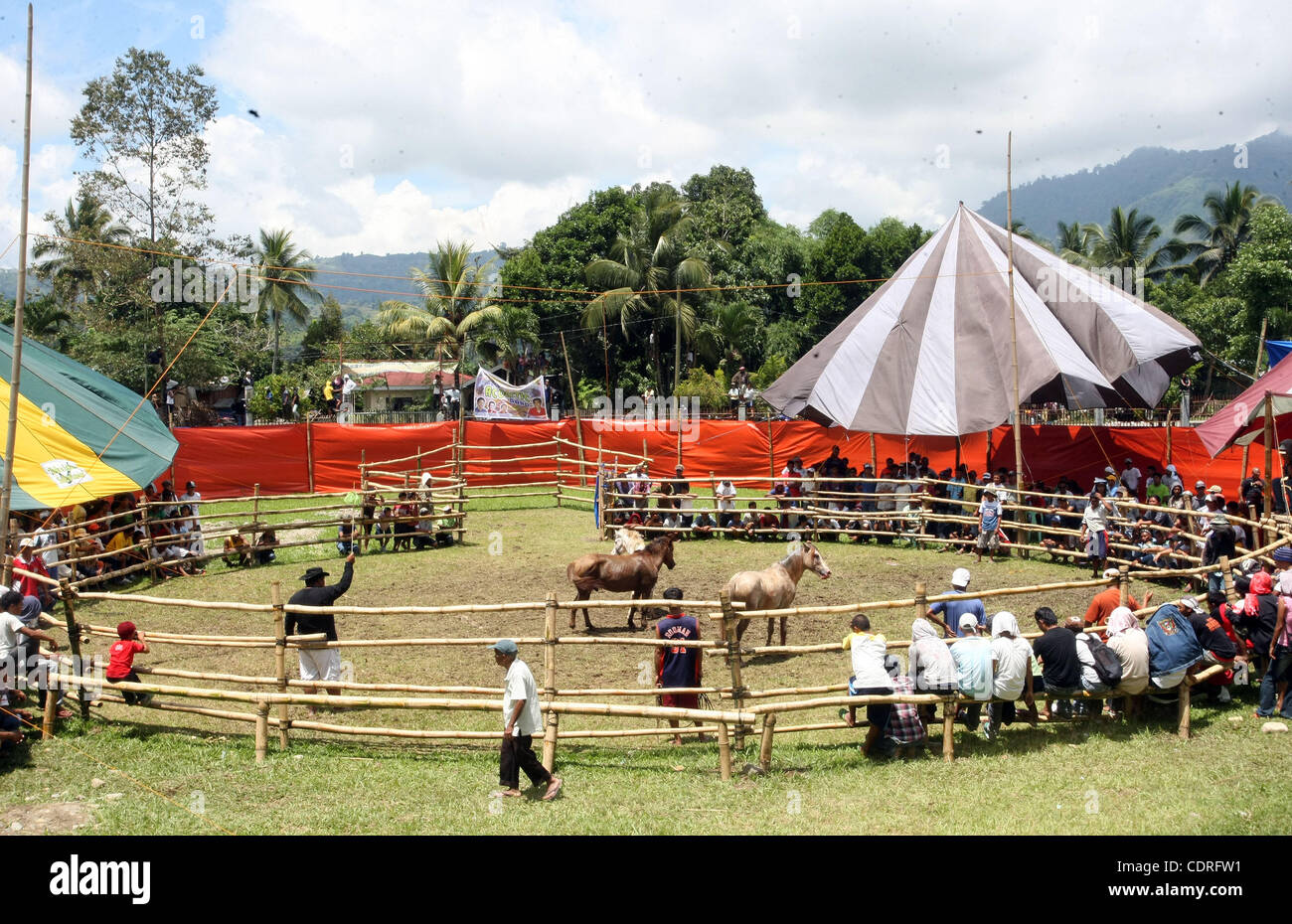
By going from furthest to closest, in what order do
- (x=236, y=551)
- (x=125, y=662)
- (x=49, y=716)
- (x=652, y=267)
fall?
(x=652, y=267)
(x=236, y=551)
(x=125, y=662)
(x=49, y=716)

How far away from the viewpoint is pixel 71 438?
14234 millimetres

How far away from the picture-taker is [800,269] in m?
44.1

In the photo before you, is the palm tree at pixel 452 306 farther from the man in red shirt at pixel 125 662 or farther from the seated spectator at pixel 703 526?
the man in red shirt at pixel 125 662

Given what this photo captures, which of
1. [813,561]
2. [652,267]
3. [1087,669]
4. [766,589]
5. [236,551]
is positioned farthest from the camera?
[652,267]

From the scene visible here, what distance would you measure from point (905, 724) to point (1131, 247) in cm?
4693

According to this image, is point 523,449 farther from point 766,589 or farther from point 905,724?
point 905,724

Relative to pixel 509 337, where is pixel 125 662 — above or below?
below

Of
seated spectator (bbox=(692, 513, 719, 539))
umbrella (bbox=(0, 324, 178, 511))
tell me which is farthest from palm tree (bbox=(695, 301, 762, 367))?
umbrella (bbox=(0, 324, 178, 511))

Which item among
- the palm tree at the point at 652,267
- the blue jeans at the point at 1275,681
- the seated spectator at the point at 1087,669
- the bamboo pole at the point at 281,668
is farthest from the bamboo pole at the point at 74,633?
the palm tree at the point at 652,267

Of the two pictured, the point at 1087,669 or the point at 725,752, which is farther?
the point at 1087,669

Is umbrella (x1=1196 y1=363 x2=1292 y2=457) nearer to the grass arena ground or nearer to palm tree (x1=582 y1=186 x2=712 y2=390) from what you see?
the grass arena ground

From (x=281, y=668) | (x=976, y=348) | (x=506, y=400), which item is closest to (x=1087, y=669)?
(x=281, y=668)

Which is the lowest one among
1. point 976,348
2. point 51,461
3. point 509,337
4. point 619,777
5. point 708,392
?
point 619,777
